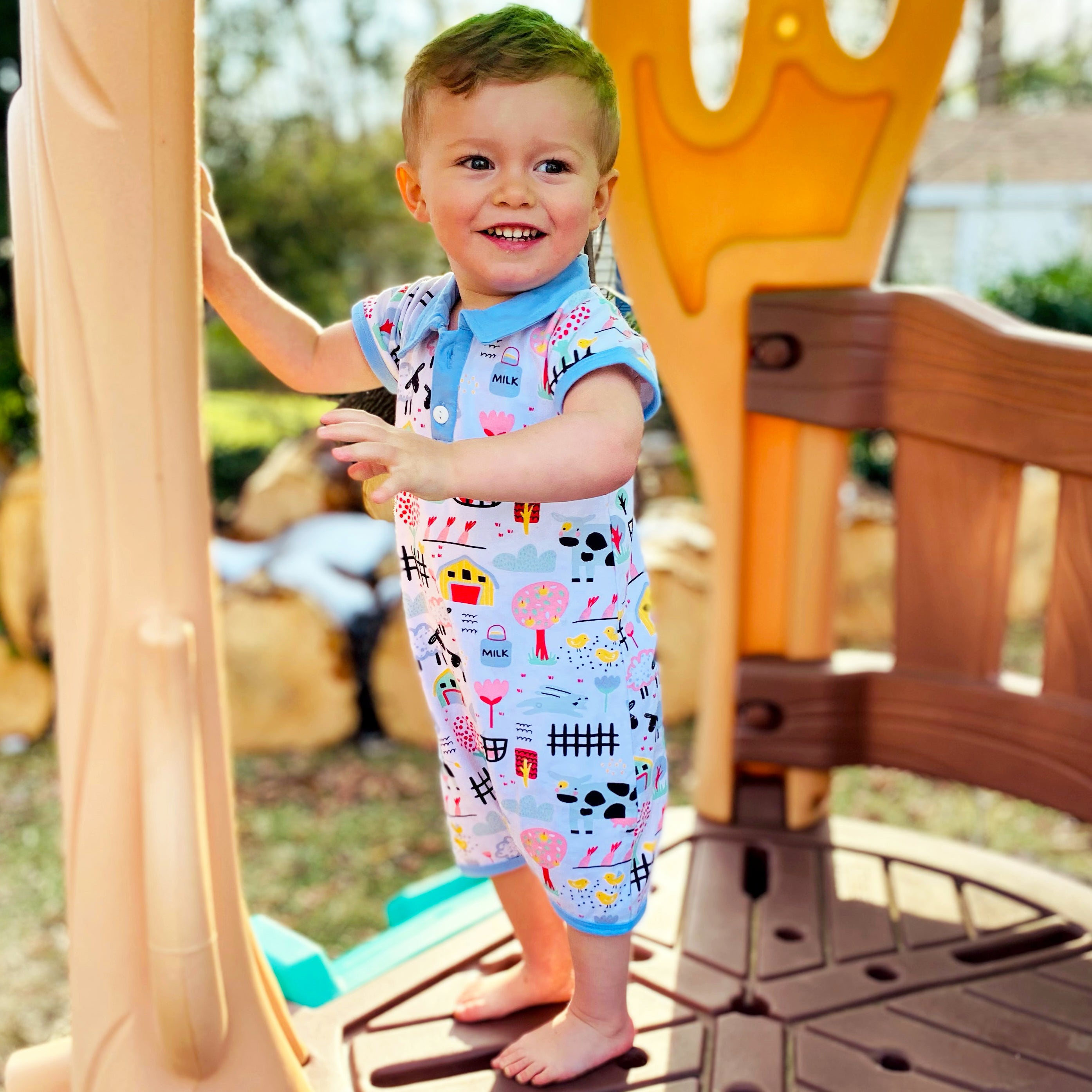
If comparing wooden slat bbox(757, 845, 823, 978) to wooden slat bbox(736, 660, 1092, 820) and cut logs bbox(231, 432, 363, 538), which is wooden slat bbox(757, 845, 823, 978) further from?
cut logs bbox(231, 432, 363, 538)

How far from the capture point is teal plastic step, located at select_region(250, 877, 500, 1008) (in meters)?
1.41

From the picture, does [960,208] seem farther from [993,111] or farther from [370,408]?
[370,408]

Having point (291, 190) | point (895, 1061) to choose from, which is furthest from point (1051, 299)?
point (895, 1061)

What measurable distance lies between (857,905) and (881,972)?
17cm

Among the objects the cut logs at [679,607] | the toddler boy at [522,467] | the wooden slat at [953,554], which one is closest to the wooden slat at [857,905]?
the wooden slat at [953,554]

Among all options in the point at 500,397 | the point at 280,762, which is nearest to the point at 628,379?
the point at 500,397

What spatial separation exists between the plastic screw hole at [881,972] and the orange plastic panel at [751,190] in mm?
498

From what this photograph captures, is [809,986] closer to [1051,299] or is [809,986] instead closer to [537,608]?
[537,608]

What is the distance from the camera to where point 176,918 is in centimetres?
86

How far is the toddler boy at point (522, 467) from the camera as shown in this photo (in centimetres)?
92

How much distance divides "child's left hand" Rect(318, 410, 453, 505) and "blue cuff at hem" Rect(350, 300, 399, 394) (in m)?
0.32

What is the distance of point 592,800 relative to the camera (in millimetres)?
1116

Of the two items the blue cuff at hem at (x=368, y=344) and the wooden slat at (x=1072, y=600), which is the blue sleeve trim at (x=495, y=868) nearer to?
the blue cuff at hem at (x=368, y=344)

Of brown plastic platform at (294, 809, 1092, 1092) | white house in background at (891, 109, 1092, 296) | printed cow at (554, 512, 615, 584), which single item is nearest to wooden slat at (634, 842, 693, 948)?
brown plastic platform at (294, 809, 1092, 1092)
